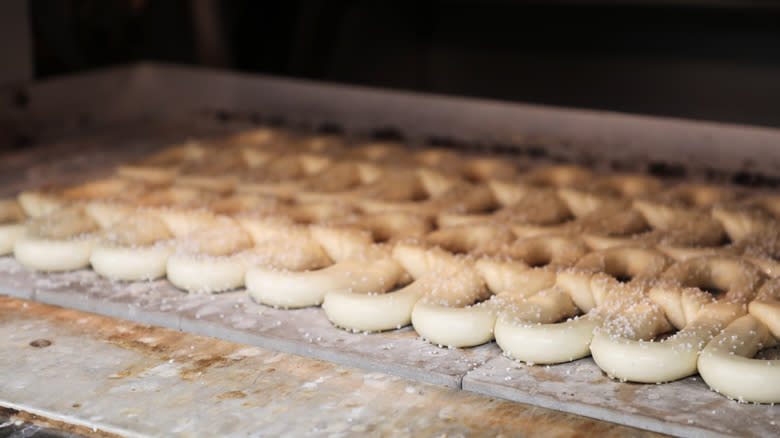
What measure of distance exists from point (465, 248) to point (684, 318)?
2.47ft

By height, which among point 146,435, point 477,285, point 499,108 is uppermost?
→ point 499,108

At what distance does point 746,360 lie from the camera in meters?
1.85

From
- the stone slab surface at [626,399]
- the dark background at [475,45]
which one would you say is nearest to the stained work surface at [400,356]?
the stone slab surface at [626,399]

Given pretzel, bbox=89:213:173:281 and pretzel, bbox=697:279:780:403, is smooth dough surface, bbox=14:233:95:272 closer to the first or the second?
pretzel, bbox=89:213:173:281

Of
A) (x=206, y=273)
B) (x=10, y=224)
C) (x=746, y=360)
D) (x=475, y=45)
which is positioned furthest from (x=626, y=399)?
(x=475, y=45)

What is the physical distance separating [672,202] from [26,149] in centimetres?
284

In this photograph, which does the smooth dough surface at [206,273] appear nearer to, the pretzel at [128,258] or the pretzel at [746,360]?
the pretzel at [128,258]

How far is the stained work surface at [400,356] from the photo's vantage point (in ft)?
5.85

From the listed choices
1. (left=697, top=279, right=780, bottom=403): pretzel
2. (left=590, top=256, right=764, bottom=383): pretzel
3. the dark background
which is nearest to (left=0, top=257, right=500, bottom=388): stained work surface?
(left=590, top=256, right=764, bottom=383): pretzel

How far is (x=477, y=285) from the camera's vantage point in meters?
2.33

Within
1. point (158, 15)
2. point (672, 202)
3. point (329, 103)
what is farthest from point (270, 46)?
point (672, 202)

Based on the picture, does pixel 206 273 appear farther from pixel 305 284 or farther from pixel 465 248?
pixel 465 248

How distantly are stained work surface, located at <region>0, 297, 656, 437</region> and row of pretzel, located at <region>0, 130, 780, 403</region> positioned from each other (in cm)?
22

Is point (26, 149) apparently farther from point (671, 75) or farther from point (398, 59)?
point (671, 75)
